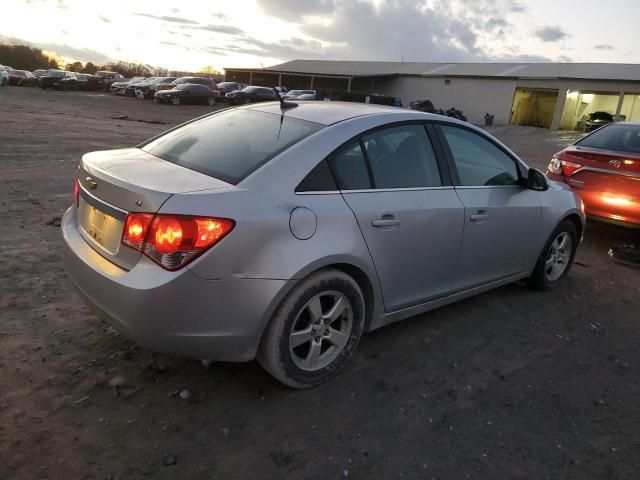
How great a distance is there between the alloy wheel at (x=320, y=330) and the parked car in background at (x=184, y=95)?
107 ft

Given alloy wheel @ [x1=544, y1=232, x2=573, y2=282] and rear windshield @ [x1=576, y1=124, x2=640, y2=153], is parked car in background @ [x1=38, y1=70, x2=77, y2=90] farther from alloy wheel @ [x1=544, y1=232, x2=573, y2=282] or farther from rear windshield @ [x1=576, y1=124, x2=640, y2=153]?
alloy wheel @ [x1=544, y1=232, x2=573, y2=282]

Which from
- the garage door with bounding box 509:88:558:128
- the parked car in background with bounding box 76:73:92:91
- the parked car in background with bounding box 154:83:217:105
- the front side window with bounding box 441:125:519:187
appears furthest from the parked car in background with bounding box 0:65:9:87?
the front side window with bounding box 441:125:519:187

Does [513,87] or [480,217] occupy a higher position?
[513,87]

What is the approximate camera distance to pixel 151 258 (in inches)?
98.3

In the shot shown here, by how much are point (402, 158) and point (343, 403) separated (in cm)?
162

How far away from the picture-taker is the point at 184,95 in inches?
1303

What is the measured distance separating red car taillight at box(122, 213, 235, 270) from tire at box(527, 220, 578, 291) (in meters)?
3.29

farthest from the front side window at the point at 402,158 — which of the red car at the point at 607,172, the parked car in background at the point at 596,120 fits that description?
the parked car in background at the point at 596,120

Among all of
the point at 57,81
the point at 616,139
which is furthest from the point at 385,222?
the point at 57,81

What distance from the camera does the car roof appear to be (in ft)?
10.8

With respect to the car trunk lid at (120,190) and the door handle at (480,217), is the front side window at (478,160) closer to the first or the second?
the door handle at (480,217)

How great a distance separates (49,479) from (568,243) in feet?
15.2

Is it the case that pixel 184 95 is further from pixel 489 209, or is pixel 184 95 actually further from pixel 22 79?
pixel 489 209

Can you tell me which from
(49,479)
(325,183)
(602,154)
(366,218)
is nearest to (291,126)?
(325,183)
